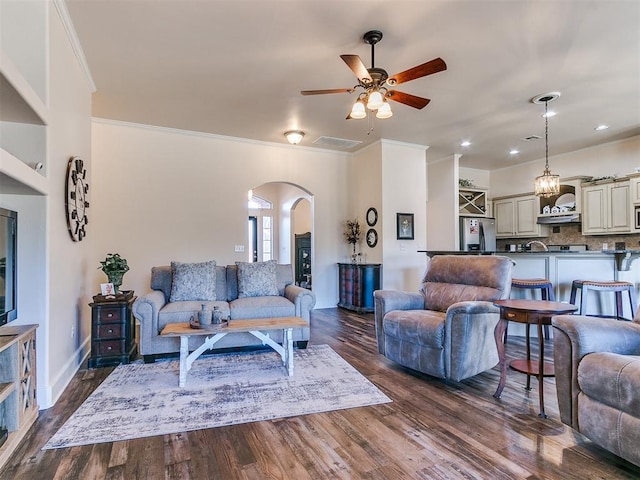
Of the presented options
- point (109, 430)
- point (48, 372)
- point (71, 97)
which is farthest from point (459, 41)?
point (48, 372)

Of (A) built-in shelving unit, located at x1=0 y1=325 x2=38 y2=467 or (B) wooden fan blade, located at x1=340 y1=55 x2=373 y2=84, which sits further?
(B) wooden fan blade, located at x1=340 y1=55 x2=373 y2=84

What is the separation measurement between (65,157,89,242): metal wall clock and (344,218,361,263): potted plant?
4.20 m

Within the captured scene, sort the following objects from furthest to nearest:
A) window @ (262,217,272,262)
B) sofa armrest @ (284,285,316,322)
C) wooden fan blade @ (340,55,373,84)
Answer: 1. window @ (262,217,272,262)
2. sofa armrest @ (284,285,316,322)
3. wooden fan blade @ (340,55,373,84)

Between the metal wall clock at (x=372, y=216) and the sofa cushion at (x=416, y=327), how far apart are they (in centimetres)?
298

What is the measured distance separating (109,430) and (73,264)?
1.80 meters

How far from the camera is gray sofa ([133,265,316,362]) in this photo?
3473mm

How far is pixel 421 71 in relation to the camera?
111 inches

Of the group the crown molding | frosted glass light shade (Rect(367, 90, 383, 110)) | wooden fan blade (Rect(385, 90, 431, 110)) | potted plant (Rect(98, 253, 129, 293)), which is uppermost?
the crown molding

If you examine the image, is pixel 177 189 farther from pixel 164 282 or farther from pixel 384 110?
pixel 384 110

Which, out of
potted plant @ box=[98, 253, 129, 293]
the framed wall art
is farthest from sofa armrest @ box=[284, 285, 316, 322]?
the framed wall art

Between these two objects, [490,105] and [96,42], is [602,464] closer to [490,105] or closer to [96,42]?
[490,105]

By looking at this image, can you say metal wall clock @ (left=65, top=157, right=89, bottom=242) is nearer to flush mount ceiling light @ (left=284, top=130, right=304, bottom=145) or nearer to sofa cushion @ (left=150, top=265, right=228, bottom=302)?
sofa cushion @ (left=150, top=265, right=228, bottom=302)

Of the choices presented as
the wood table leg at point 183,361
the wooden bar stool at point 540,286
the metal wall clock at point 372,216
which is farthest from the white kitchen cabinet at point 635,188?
the wood table leg at point 183,361

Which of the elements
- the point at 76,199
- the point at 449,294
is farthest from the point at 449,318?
the point at 76,199
